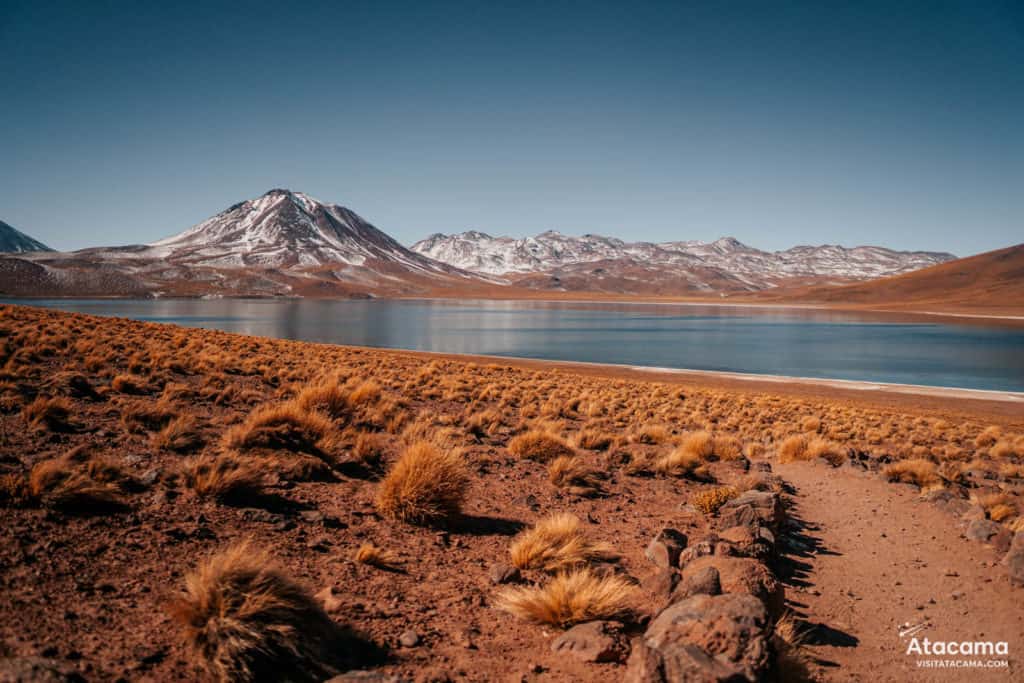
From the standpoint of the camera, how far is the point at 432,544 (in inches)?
212

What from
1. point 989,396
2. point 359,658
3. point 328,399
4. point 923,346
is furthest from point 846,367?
point 359,658

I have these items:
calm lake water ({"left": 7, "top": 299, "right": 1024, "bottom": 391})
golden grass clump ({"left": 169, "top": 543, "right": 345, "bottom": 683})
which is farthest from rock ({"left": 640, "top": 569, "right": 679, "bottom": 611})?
calm lake water ({"left": 7, "top": 299, "right": 1024, "bottom": 391})

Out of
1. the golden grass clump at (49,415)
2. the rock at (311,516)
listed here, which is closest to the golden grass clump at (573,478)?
the rock at (311,516)

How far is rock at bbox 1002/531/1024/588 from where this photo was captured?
579 cm

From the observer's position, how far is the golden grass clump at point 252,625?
118 inches

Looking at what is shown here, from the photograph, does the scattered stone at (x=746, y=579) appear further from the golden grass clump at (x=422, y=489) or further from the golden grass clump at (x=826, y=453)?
the golden grass clump at (x=826, y=453)

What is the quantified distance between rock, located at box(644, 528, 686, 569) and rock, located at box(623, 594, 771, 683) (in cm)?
185

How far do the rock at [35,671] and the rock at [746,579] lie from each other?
12.8ft

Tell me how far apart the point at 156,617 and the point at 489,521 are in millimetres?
3488

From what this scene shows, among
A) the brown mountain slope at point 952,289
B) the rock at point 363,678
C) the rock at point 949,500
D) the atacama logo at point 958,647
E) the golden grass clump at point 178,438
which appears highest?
the brown mountain slope at point 952,289

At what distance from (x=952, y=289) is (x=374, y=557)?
20118cm

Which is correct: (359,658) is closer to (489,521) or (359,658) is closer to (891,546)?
(489,521)

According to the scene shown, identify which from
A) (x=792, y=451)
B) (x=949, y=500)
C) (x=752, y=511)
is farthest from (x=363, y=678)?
(x=792, y=451)

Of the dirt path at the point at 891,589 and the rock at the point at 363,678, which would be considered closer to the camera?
the rock at the point at 363,678
